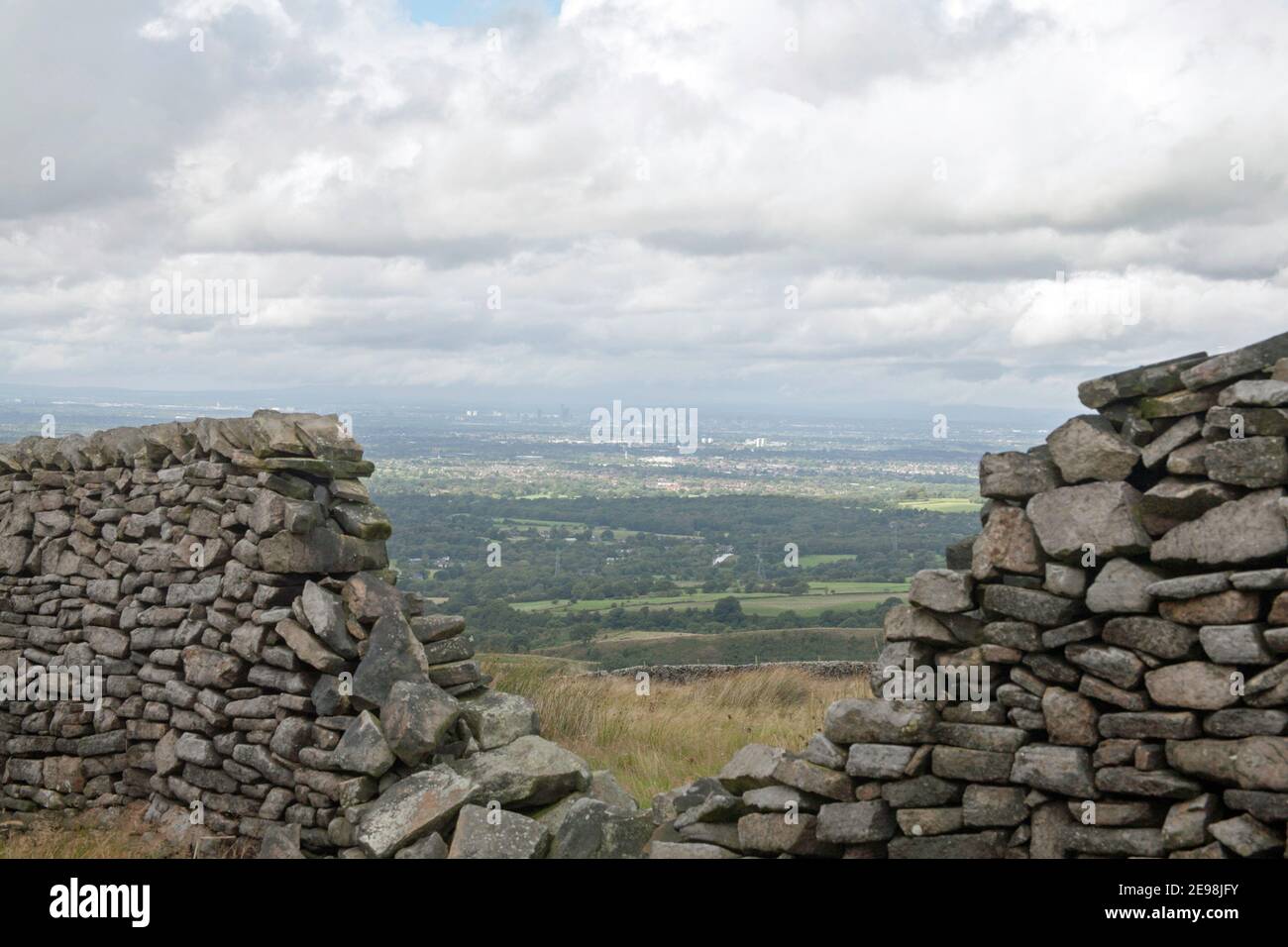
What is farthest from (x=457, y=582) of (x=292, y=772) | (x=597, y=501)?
(x=292, y=772)

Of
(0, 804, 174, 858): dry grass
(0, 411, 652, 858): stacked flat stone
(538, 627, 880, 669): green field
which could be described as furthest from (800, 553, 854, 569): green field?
(0, 804, 174, 858): dry grass

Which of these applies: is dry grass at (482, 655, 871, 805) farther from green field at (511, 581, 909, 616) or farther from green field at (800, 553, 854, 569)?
green field at (800, 553, 854, 569)

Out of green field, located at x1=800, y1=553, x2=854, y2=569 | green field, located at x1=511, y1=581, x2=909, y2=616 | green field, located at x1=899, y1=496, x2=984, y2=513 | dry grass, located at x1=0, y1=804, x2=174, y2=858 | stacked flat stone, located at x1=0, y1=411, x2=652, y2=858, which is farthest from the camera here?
green field, located at x1=899, y1=496, x2=984, y2=513

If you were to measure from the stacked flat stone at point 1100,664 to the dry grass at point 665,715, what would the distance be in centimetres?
322

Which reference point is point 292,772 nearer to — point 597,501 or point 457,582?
point 457,582

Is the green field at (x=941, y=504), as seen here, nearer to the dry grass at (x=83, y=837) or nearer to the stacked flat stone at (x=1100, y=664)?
the dry grass at (x=83, y=837)

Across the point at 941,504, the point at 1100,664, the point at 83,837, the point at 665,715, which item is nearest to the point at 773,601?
the point at 941,504

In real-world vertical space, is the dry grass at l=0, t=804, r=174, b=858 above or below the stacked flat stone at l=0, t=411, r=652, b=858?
below

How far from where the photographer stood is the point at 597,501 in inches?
2169

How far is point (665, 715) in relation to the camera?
12.7 metres

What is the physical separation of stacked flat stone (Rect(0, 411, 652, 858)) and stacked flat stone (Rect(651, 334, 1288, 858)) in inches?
67.1

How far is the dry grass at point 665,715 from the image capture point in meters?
10.9

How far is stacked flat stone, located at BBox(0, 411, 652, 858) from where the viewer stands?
8.17 metres

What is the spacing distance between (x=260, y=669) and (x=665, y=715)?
5.03 meters
